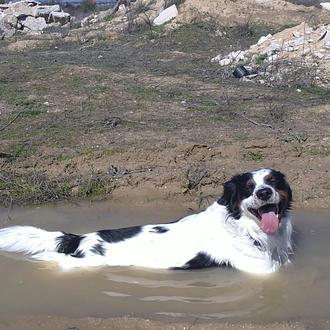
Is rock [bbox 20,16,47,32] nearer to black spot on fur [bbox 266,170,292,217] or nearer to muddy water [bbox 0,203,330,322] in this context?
muddy water [bbox 0,203,330,322]

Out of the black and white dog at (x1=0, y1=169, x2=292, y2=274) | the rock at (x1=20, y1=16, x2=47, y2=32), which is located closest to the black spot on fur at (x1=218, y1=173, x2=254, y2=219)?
the black and white dog at (x1=0, y1=169, x2=292, y2=274)

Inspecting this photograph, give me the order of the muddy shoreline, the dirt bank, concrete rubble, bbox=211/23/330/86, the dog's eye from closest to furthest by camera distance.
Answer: the muddy shoreline < the dog's eye < the dirt bank < concrete rubble, bbox=211/23/330/86

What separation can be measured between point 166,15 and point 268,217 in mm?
18425

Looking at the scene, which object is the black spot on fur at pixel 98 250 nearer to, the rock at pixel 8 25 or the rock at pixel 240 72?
the rock at pixel 240 72

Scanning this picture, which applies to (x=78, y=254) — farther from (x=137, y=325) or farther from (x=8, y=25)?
(x=8, y=25)

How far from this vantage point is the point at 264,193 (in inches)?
201

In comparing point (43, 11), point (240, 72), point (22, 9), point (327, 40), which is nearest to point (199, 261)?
point (240, 72)

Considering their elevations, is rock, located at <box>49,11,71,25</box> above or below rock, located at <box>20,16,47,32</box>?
below

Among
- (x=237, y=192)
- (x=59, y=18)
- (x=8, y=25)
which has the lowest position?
(x=59, y=18)

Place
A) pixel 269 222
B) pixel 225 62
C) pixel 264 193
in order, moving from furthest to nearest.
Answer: pixel 225 62 < pixel 269 222 < pixel 264 193

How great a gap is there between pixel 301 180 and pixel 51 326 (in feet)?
13.6

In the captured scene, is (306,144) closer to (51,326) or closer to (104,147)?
(104,147)

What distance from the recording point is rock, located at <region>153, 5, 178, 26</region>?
22.5 metres

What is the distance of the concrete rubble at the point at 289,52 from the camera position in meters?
14.0
